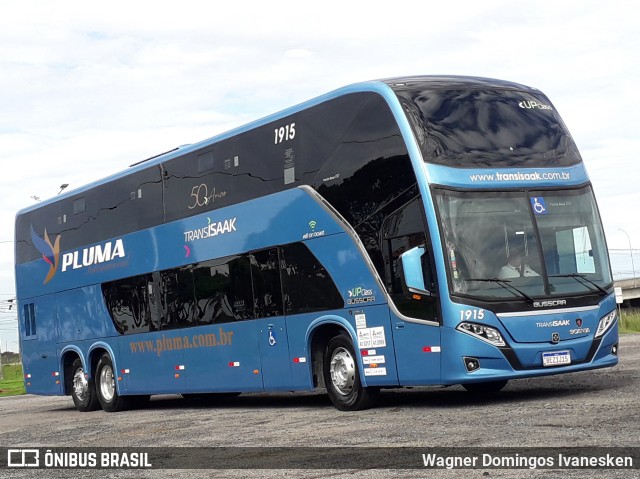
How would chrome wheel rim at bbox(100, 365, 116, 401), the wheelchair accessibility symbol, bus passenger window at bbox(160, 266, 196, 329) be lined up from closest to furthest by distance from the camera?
1. the wheelchair accessibility symbol
2. bus passenger window at bbox(160, 266, 196, 329)
3. chrome wheel rim at bbox(100, 365, 116, 401)

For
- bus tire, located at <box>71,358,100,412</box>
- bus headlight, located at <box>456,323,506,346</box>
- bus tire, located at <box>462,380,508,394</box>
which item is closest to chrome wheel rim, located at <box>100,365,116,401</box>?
bus tire, located at <box>71,358,100,412</box>

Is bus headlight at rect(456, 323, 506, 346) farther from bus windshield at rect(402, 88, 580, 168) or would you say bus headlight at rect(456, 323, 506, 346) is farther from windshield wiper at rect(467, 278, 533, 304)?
bus windshield at rect(402, 88, 580, 168)

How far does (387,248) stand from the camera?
46.8 feet

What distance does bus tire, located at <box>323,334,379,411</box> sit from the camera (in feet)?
49.4

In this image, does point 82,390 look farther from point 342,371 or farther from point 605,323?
point 605,323

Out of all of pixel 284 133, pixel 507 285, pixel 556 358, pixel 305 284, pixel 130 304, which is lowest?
pixel 556 358

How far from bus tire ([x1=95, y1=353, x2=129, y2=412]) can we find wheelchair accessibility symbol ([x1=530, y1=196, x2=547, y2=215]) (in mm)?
10537

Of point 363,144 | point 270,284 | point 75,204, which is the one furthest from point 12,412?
point 363,144

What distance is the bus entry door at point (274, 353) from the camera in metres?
16.5

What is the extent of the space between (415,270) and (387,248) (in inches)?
25.4

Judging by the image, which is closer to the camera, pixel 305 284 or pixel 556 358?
pixel 556 358

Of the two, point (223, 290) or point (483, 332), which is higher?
point (223, 290)

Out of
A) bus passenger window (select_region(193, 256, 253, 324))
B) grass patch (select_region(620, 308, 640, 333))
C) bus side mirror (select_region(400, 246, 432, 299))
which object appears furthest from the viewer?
grass patch (select_region(620, 308, 640, 333))

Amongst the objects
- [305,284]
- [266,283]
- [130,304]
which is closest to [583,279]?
[305,284]
